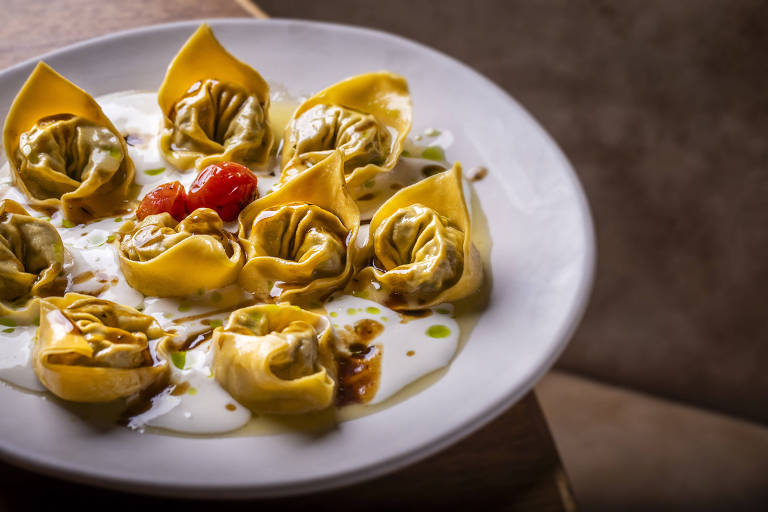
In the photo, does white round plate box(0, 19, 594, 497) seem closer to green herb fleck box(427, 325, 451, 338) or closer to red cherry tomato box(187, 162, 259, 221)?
green herb fleck box(427, 325, 451, 338)

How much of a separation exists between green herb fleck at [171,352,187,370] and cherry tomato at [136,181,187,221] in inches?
15.7

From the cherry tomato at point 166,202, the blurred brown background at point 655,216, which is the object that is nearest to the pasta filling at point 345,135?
the cherry tomato at point 166,202

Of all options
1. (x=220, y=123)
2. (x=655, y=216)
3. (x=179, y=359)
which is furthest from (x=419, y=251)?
(x=655, y=216)

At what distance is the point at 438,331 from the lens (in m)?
1.55

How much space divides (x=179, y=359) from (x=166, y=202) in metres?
0.43

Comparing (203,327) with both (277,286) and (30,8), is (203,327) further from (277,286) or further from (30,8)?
(30,8)

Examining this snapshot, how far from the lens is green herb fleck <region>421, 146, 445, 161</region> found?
1993 millimetres

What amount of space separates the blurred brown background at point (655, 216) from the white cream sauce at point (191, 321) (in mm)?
1322

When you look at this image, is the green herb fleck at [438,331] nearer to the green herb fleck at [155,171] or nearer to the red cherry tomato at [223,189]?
the red cherry tomato at [223,189]

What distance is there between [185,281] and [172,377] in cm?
23

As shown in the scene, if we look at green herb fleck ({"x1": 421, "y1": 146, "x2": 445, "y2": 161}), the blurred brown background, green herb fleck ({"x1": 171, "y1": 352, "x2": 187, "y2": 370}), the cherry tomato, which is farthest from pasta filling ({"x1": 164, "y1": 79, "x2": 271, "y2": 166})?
the blurred brown background

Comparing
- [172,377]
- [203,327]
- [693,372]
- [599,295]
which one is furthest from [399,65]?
[693,372]

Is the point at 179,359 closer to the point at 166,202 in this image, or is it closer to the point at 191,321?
the point at 191,321

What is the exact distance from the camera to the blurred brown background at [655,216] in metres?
2.79
